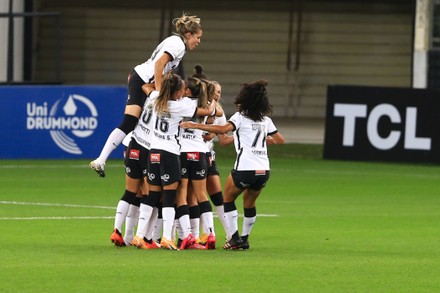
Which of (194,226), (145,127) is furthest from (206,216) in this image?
(145,127)

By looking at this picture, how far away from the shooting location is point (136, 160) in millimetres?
13492

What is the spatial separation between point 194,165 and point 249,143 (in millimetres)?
576

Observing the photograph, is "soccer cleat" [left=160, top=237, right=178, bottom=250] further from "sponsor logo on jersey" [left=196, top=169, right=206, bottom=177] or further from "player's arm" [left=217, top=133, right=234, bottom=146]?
"player's arm" [left=217, top=133, right=234, bottom=146]

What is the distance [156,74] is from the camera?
43.4 ft

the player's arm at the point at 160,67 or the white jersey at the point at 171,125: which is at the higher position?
the player's arm at the point at 160,67

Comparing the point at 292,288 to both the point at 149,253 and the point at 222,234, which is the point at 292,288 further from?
the point at 222,234

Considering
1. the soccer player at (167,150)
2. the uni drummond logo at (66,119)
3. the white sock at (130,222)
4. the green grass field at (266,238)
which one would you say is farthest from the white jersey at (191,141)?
the uni drummond logo at (66,119)

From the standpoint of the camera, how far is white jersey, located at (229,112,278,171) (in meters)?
13.3

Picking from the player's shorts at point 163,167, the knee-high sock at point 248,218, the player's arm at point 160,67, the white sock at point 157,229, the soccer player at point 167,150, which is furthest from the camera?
the white sock at point 157,229

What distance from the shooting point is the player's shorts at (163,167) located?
42.9ft

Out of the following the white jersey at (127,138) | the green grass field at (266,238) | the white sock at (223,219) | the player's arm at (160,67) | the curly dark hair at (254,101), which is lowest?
the green grass field at (266,238)

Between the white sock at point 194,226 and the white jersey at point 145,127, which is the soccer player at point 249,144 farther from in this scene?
the white jersey at point 145,127

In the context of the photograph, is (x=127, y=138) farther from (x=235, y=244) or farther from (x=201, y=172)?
(x=235, y=244)

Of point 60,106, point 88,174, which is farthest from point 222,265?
point 60,106
